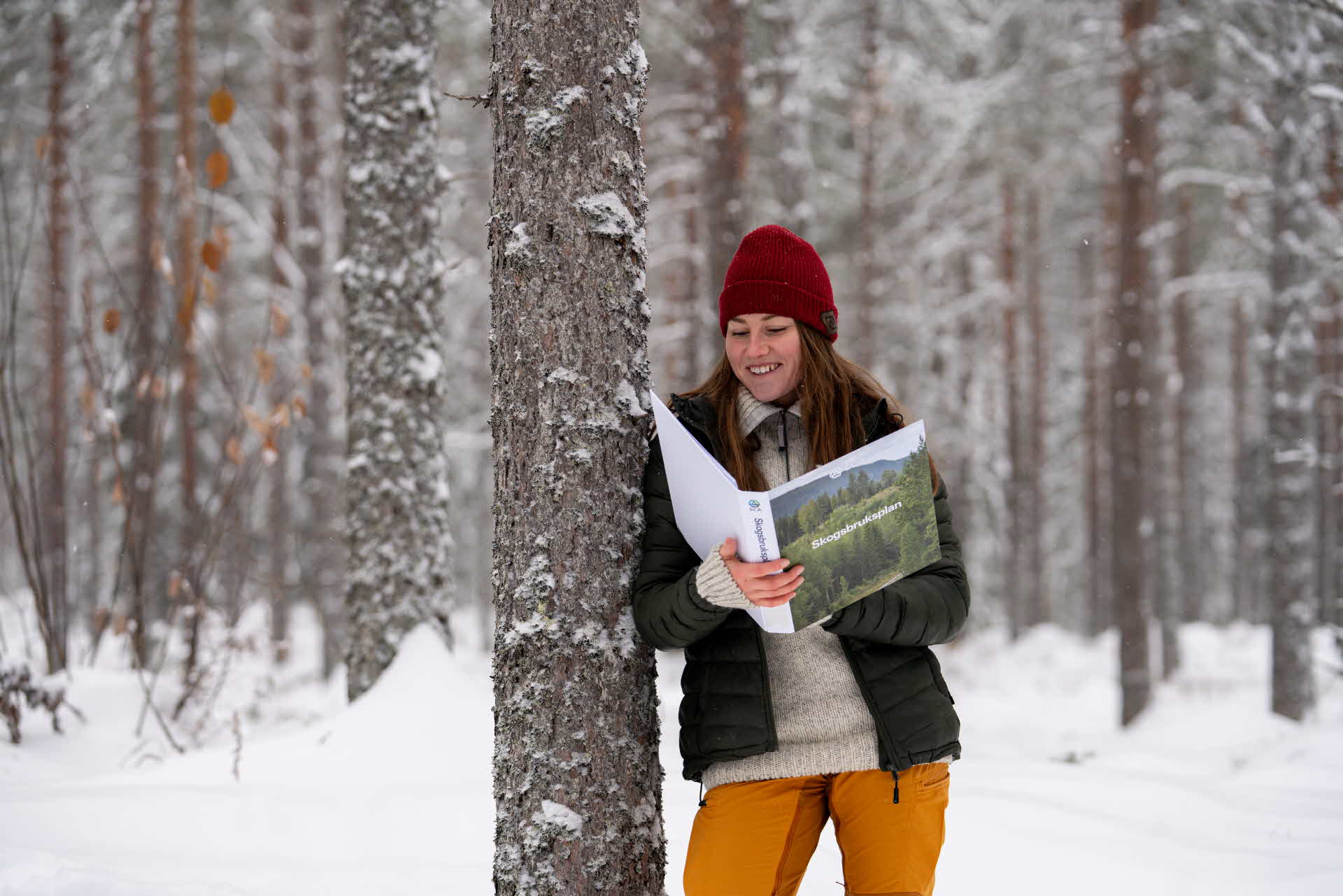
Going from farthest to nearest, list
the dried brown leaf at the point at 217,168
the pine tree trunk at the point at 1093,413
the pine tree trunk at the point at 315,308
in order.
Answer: the pine tree trunk at the point at 1093,413
the pine tree trunk at the point at 315,308
the dried brown leaf at the point at 217,168

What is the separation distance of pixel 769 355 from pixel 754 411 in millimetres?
141

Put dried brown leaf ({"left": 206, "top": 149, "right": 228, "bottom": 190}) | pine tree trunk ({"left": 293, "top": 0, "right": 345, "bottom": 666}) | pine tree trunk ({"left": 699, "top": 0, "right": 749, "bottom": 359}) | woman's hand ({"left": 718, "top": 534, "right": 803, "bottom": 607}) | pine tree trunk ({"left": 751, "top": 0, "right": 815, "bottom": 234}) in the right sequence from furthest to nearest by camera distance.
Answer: pine tree trunk ({"left": 293, "top": 0, "right": 345, "bottom": 666}), pine tree trunk ({"left": 751, "top": 0, "right": 815, "bottom": 234}), pine tree trunk ({"left": 699, "top": 0, "right": 749, "bottom": 359}), dried brown leaf ({"left": 206, "top": 149, "right": 228, "bottom": 190}), woman's hand ({"left": 718, "top": 534, "right": 803, "bottom": 607})

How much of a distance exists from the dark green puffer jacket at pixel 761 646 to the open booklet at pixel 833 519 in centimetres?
12

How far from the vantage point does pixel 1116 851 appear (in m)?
4.05

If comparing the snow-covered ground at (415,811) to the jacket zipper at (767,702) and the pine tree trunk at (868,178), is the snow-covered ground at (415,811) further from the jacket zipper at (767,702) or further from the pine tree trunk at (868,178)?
the pine tree trunk at (868,178)

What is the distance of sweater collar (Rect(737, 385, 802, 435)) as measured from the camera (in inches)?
95.3

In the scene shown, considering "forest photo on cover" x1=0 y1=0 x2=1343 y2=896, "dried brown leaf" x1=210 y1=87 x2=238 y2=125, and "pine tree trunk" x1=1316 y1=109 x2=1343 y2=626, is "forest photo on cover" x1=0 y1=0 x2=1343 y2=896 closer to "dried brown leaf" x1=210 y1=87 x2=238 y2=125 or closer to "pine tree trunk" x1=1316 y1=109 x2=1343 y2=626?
"pine tree trunk" x1=1316 y1=109 x2=1343 y2=626

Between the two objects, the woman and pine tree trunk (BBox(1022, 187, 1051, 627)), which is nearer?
the woman

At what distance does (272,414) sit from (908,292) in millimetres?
11705

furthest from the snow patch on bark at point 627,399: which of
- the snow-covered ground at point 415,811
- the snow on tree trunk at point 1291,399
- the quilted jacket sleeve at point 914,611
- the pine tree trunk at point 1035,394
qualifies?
the pine tree trunk at point 1035,394

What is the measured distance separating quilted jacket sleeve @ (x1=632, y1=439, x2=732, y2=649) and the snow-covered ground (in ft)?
4.91

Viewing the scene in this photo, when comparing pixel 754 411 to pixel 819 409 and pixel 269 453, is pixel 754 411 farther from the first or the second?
pixel 269 453

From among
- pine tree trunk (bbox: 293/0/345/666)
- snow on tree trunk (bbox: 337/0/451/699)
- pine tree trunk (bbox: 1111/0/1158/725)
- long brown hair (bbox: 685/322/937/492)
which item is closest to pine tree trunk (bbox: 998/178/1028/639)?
pine tree trunk (bbox: 1111/0/1158/725)

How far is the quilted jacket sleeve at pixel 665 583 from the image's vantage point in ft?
7.07
